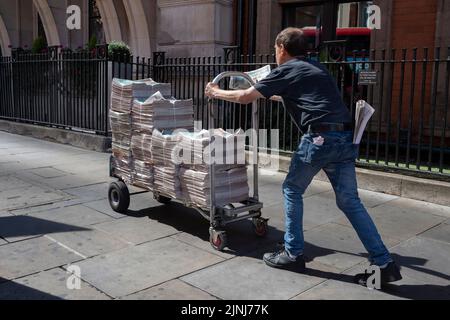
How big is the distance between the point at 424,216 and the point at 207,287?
326cm

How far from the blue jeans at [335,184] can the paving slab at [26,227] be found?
7.61 ft

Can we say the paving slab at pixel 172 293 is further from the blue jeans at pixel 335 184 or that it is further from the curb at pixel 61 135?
the curb at pixel 61 135

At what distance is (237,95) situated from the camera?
419cm

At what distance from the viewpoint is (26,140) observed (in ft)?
38.3

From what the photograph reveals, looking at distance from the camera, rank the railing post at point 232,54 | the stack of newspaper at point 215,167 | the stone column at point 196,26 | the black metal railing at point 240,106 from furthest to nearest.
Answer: the stone column at point 196,26
the railing post at point 232,54
the black metal railing at point 240,106
the stack of newspaper at point 215,167

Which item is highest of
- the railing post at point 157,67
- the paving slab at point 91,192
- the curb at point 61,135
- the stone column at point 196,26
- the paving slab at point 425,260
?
the stone column at point 196,26

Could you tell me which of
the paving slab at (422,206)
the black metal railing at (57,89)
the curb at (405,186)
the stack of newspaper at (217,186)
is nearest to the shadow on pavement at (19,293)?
the stack of newspaper at (217,186)

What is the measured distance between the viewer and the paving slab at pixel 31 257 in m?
4.10

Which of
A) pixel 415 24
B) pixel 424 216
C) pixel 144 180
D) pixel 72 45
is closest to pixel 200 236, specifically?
pixel 144 180

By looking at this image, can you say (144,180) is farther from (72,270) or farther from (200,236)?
(72,270)

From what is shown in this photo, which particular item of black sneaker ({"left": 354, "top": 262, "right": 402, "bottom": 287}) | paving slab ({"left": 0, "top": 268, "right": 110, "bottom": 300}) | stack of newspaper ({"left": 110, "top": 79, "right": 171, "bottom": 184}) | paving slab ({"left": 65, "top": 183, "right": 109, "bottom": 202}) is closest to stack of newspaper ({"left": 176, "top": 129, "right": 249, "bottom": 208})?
stack of newspaper ({"left": 110, "top": 79, "right": 171, "bottom": 184})

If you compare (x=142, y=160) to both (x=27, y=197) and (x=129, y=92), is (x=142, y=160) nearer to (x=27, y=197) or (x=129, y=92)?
(x=129, y=92)

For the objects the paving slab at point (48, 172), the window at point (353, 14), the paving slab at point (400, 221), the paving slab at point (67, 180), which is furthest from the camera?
the window at point (353, 14)

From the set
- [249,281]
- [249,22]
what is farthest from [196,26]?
[249,281]
